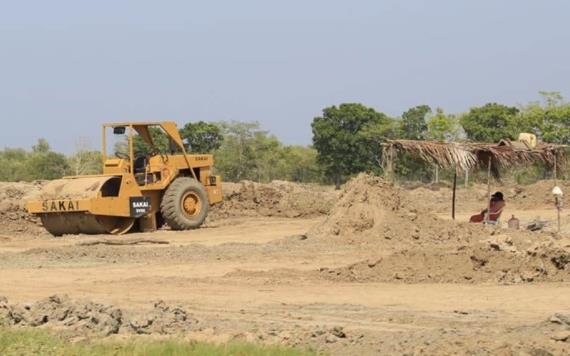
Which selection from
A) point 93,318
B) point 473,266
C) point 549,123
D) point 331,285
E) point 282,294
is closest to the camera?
point 93,318

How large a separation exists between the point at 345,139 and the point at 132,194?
32.0m

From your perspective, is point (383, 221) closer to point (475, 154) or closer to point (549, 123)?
point (475, 154)

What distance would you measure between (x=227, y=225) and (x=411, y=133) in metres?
31.5

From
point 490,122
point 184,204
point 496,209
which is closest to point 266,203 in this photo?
point 184,204

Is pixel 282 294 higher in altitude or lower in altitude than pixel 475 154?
lower

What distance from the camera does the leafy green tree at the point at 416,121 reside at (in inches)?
2277

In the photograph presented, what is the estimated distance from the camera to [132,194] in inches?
923

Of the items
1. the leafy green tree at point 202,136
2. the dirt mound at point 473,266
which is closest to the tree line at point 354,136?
the leafy green tree at point 202,136

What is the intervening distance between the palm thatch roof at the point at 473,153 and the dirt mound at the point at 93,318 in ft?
39.6

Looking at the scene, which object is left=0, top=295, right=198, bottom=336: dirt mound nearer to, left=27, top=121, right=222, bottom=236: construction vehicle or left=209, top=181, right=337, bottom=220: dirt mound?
left=27, top=121, right=222, bottom=236: construction vehicle

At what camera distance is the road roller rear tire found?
79.8 ft

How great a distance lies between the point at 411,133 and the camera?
57781 mm

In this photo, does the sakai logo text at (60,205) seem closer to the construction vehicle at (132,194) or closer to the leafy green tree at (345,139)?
the construction vehicle at (132,194)

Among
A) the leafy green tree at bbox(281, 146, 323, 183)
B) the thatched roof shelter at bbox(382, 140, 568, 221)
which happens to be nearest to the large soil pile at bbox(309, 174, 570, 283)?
the thatched roof shelter at bbox(382, 140, 568, 221)
